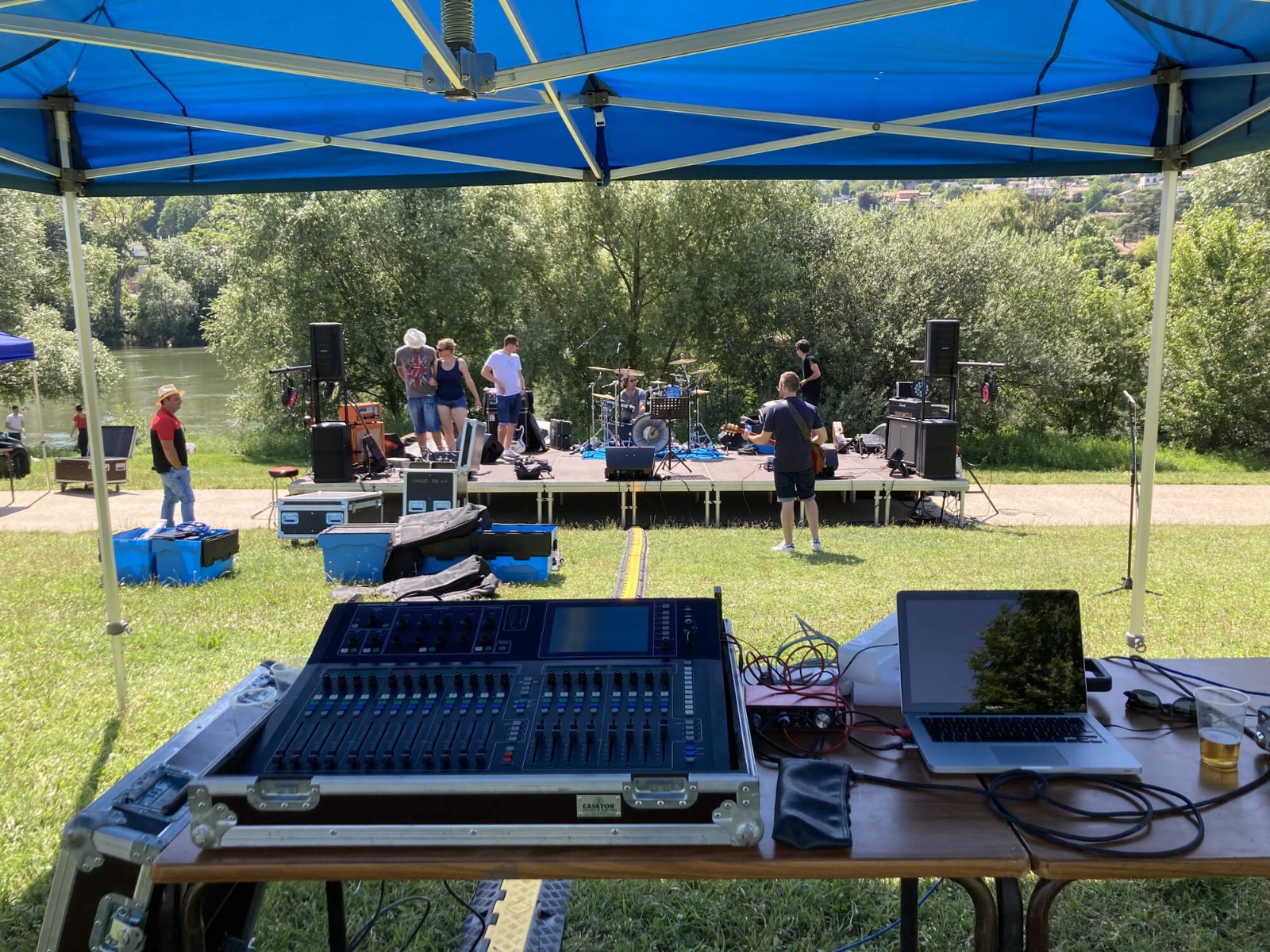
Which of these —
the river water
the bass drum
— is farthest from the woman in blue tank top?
the river water

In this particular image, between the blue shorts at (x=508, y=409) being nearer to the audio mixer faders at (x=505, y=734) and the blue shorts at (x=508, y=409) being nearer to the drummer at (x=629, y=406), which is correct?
the drummer at (x=629, y=406)

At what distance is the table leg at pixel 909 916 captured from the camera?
6.94ft

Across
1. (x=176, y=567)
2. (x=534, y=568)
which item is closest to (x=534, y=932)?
(x=534, y=568)

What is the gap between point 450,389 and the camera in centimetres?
1065

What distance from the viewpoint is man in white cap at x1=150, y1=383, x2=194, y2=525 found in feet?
25.7

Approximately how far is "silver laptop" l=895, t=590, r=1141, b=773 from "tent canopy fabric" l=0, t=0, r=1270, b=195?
1368mm

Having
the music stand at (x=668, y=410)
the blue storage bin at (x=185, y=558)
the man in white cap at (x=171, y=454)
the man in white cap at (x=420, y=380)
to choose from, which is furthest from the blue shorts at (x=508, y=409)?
the blue storage bin at (x=185, y=558)

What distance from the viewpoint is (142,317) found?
45125 mm

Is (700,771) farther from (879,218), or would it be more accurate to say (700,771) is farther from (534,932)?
(879,218)

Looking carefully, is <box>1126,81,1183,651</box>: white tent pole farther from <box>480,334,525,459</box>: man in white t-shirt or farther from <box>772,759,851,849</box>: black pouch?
<box>480,334,525,459</box>: man in white t-shirt

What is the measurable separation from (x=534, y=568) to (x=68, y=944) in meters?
5.52

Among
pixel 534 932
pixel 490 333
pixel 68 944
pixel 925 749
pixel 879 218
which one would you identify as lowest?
pixel 534 932

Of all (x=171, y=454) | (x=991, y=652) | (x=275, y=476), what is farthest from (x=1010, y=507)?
(x=991, y=652)

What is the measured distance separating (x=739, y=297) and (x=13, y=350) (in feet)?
43.5
